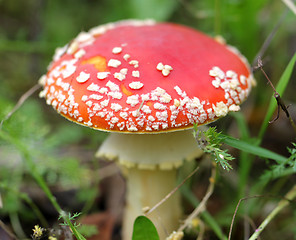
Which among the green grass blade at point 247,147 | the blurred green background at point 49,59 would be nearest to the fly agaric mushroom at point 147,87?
the green grass blade at point 247,147

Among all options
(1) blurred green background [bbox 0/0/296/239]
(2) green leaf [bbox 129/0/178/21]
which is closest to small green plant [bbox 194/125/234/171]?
(1) blurred green background [bbox 0/0/296/239]

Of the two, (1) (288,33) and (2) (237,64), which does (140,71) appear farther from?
(1) (288,33)

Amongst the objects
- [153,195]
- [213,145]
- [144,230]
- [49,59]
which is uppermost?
[213,145]

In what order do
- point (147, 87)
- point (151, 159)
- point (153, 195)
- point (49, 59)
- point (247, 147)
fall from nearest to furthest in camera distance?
1. point (147, 87)
2. point (247, 147)
3. point (151, 159)
4. point (153, 195)
5. point (49, 59)

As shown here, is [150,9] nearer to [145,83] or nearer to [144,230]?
[145,83]

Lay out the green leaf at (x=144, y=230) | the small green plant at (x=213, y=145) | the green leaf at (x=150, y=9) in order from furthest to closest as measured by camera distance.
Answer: the green leaf at (x=150, y=9)
the green leaf at (x=144, y=230)
the small green plant at (x=213, y=145)

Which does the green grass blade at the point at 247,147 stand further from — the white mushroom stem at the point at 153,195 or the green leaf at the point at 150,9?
the green leaf at the point at 150,9

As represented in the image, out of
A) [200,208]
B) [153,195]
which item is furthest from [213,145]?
[153,195]

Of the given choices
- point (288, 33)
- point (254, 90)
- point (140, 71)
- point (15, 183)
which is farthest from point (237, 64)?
point (288, 33)
